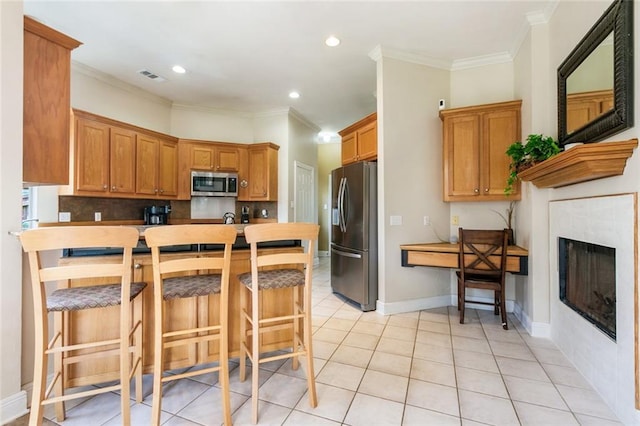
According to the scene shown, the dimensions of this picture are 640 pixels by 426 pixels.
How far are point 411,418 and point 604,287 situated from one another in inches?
58.9

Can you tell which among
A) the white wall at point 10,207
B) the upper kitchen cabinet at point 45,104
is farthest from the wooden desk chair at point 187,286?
the upper kitchen cabinet at point 45,104

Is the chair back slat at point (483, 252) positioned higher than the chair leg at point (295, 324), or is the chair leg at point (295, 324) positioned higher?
the chair back slat at point (483, 252)

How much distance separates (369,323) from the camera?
3.06m

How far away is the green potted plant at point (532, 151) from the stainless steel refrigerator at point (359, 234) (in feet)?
4.62

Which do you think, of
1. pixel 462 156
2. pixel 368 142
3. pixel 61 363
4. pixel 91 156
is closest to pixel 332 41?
pixel 368 142

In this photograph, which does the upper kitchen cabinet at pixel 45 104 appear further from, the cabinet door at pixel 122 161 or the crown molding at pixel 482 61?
the crown molding at pixel 482 61

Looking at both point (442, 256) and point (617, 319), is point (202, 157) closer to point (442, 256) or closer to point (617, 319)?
point (442, 256)

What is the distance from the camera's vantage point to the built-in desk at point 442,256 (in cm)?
281

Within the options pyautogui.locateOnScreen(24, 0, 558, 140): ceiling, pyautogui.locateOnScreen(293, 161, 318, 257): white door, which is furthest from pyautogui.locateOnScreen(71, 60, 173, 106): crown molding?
pyautogui.locateOnScreen(293, 161, 318, 257): white door

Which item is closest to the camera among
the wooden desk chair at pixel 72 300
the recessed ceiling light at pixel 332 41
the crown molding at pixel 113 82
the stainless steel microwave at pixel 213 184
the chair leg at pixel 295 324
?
the wooden desk chair at pixel 72 300

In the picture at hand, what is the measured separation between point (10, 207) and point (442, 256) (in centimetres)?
346

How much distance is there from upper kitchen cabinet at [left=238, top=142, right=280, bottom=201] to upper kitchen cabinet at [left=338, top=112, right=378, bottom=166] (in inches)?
57.7

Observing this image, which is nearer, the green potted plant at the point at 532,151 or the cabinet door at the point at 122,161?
the green potted plant at the point at 532,151

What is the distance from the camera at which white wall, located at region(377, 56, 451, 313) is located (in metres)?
3.33
